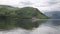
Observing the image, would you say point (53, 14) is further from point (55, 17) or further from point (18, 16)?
point (18, 16)

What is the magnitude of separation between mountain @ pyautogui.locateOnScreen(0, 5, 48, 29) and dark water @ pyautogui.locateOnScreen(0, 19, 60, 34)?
0.56 feet

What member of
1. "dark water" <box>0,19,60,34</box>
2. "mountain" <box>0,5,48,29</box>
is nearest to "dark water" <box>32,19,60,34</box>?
"dark water" <box>0,19,60,34</box>

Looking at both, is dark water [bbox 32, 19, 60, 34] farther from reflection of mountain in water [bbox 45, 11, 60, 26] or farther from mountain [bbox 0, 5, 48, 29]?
mountain [bbox 0, 5, 48, 29]

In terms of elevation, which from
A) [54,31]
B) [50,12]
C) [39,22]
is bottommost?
[54,31]

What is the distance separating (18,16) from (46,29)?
72cm

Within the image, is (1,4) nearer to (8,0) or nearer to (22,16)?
(8,0)

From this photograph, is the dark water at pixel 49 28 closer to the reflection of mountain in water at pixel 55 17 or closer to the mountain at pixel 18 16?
the reflection of mountain in water at pixel 55 17

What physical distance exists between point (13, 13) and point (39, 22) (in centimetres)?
65

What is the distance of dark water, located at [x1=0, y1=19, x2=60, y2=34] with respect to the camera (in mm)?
3134

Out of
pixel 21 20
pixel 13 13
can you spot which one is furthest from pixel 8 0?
pixel 21 20

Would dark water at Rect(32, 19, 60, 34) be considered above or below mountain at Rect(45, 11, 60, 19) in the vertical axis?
below

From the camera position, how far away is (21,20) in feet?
11.3

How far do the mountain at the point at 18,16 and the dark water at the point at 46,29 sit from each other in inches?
6.7

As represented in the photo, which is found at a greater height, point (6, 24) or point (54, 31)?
point (6, 24)
